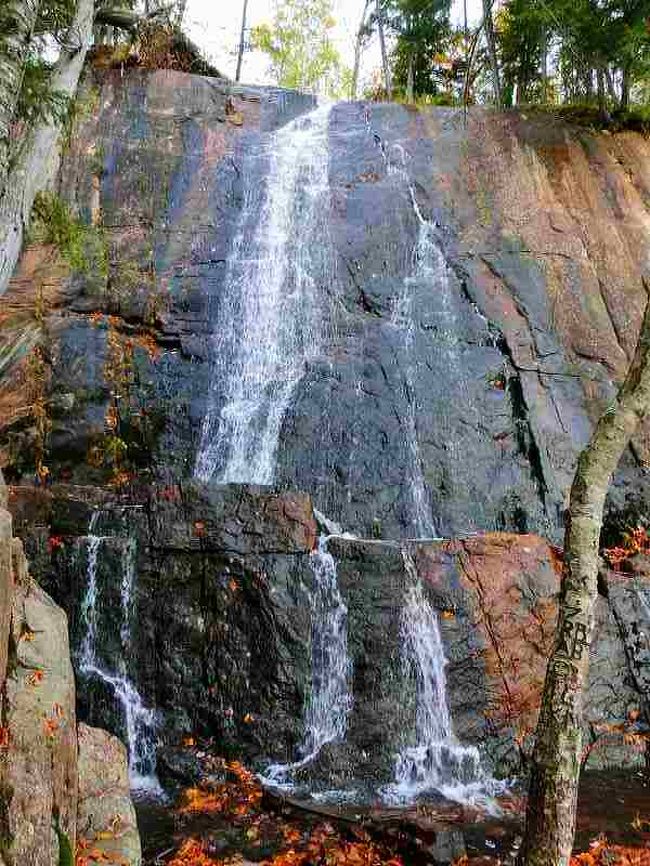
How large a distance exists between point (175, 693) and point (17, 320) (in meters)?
7.09

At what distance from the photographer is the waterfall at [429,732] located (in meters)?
6.93

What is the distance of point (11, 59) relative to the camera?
17.9 ft

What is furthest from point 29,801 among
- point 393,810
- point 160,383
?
point 160,383

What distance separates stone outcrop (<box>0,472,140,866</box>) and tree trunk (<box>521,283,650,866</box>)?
2.52 m

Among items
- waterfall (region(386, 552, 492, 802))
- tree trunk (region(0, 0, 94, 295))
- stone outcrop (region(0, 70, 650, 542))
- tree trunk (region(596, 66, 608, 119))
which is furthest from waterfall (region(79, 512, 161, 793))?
tree trunk (region(596, 66, 608, 119))

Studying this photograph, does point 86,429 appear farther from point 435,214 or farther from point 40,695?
point 435,214

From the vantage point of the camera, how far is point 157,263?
42.1ft

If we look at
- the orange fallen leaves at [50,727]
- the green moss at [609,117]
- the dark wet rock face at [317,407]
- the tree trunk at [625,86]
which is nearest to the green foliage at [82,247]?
the dark wet rock face at [317,407]

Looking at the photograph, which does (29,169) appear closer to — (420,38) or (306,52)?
(420,38)

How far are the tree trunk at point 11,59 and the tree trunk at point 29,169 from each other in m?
0.17

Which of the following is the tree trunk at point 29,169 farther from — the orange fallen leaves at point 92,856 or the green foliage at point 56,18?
the orange fallen leaves at point 92,856

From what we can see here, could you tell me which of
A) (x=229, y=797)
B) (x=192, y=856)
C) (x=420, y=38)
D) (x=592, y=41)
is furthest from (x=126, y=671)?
(x=420, y=38)

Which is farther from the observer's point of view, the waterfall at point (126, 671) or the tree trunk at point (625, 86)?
the tree trunk at point (625, 86)

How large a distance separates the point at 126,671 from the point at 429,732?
10.8 ft
